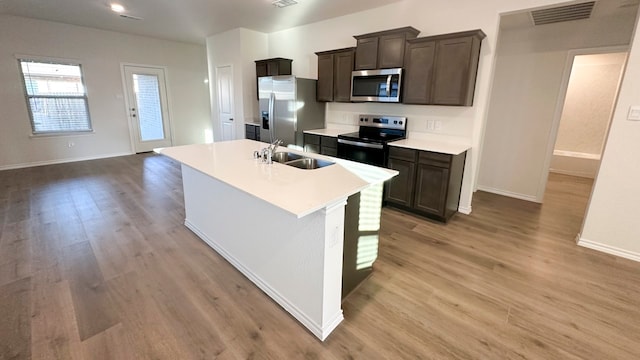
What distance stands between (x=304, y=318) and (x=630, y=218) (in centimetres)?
315

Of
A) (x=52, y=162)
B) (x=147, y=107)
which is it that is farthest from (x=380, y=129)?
(x=52, y=162)

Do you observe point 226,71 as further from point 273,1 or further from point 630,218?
point 630,218

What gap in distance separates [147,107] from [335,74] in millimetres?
5209

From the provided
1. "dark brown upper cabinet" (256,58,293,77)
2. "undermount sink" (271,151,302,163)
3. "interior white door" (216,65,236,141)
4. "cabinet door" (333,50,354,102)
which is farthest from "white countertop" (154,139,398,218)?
"interior white door" (216,65,236,141)

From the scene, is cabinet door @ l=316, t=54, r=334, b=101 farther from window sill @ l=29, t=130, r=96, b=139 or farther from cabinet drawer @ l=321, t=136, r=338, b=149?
window sill @ l=29, t=130, r=96, b=139

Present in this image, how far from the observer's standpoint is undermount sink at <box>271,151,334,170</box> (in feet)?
8.28

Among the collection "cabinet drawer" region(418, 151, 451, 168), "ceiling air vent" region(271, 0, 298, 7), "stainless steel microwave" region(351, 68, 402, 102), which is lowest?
"cabinet drawer" region(418, 151, 451, 168)

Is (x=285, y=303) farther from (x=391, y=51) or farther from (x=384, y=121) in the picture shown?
(x=391, y=51)

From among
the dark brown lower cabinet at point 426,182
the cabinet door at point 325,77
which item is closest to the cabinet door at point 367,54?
the cabinet door at point 325,77

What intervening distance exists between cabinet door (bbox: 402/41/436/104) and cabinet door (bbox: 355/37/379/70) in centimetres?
45

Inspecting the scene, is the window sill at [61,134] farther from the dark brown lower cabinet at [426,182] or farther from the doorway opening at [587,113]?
the doorway opening at [587,113]

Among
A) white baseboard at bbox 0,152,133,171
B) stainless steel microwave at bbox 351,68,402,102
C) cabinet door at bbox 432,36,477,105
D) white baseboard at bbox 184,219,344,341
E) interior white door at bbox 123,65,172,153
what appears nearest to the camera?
white baseboard at bbox 184,219,344,341

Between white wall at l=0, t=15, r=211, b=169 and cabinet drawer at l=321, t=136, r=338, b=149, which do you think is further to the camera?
white wall at l=0, t=15, r=211, b=169

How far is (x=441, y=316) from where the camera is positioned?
1911 millimetres
